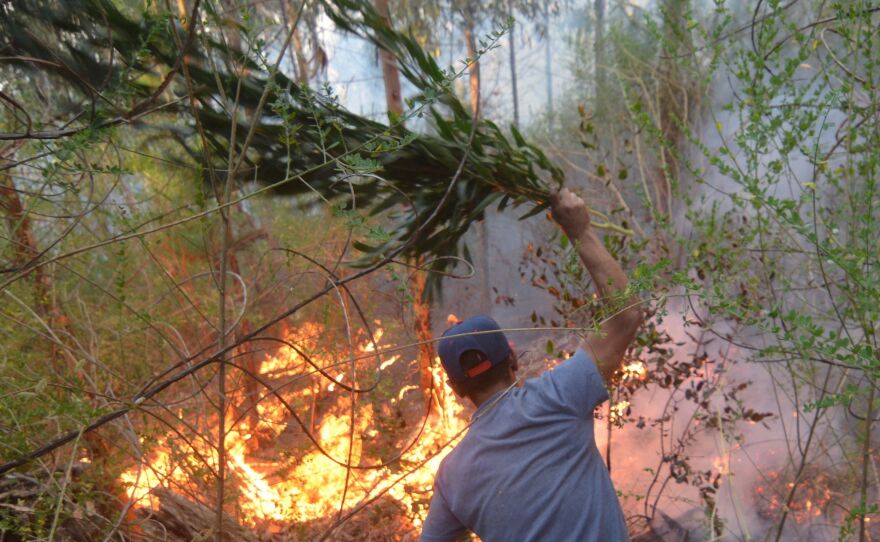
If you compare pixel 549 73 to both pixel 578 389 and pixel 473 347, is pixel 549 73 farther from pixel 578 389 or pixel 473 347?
pixel 578 389

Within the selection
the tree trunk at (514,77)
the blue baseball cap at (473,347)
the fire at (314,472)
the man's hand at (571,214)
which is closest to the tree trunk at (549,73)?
the tree trunk at (514,77)

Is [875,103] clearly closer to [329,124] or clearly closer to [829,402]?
[829,402]

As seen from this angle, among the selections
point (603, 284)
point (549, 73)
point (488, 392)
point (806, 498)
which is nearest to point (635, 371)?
point (806, 498)

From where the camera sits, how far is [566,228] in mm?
1792

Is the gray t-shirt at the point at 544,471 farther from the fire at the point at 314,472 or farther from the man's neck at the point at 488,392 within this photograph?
the fire at the point at 314,472

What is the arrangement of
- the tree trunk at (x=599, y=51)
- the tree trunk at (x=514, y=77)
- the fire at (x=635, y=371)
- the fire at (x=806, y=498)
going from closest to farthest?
the fire at (x=635, y=371) → the fire at (x=806, y=498) → the tree trunk at (x=599, y=51) → the tree trunk at (x=514, y=77)

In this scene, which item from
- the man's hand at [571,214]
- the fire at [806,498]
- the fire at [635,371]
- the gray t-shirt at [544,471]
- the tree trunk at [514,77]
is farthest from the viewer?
the tree trunk at [514,77]

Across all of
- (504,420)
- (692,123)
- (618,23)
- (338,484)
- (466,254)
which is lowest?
(338,484)

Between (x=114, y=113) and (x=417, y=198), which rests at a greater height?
(x=114, y=113)

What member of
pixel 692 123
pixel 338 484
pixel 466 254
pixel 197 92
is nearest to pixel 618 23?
pixel 692 123

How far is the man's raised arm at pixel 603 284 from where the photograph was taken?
158 cm

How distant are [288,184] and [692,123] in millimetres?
6254

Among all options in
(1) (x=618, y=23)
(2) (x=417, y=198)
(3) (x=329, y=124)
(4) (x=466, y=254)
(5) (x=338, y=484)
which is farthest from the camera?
(1) (x=618, y=23)

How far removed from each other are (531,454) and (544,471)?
0.05 metres
